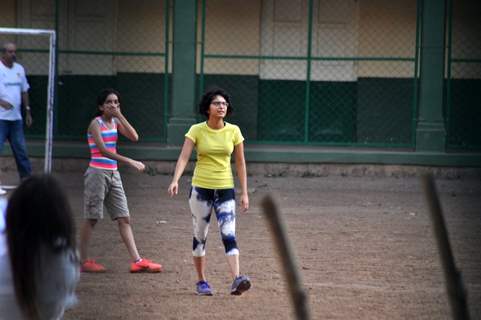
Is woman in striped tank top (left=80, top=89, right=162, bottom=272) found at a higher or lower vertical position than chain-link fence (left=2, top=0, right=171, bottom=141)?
lower

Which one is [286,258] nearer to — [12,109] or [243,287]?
[243,287]

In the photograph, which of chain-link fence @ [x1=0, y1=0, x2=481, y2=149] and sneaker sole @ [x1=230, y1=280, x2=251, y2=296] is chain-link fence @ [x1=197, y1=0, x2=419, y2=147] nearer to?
chain-link fence @ [x1=0, y1=0, x2=481, y2=149]

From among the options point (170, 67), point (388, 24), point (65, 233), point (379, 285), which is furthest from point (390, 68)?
point (65, 233)

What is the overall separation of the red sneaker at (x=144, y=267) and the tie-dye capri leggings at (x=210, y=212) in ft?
2.88

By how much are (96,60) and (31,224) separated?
45.8 ft

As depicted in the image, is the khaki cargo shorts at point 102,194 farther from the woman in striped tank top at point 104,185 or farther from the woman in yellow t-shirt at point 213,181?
the woman in yellow t-shirt at point 213,181

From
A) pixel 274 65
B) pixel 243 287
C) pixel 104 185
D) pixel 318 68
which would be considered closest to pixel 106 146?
pixel 104 185

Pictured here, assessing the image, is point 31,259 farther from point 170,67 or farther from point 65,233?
point 170,67

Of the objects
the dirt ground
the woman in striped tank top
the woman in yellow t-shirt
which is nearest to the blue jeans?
the dirt ground

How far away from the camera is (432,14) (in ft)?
54.4

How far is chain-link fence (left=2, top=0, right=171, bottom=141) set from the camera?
1744cm

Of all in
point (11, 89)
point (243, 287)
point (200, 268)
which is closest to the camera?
point (243, 287)

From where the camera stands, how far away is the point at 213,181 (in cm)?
809

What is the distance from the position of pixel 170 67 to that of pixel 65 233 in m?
13.5
